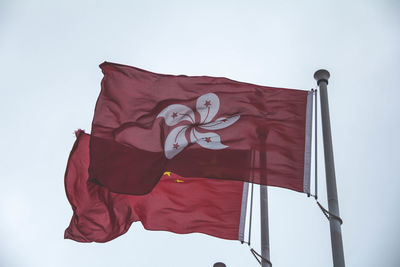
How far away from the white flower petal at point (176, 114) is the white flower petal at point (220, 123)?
429 mm

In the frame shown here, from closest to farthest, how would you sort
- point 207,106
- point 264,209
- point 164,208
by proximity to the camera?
point 264,209, point 207,106, point 164,208

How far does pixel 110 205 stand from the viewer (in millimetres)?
12648

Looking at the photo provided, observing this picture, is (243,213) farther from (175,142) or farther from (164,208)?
(175,142)

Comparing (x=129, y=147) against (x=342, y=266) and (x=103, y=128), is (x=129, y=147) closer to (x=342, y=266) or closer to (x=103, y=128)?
(x=103, y=128)

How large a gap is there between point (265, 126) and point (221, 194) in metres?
2.32

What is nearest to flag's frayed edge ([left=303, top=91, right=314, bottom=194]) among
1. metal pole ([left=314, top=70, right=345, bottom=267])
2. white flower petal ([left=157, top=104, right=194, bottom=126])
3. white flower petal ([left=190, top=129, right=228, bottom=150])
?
metal pole ([left=314, top=70, right=345, bottom=267])

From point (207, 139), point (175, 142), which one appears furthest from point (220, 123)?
point (175, 142)

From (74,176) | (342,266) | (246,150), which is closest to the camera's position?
(342,266)

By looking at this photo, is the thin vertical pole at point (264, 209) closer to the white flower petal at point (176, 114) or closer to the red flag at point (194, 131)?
the red flag at point (194, 131)

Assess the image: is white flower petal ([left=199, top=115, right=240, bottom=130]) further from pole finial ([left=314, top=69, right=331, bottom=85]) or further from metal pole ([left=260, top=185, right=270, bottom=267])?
pole finial ([left=314, top=69, right=331, bottom=85])

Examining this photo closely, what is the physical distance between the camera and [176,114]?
11.6m

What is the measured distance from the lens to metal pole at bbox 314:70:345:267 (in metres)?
7.95

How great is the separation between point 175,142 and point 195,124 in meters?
0.64

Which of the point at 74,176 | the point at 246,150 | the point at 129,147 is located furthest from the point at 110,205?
the point at 246,150
